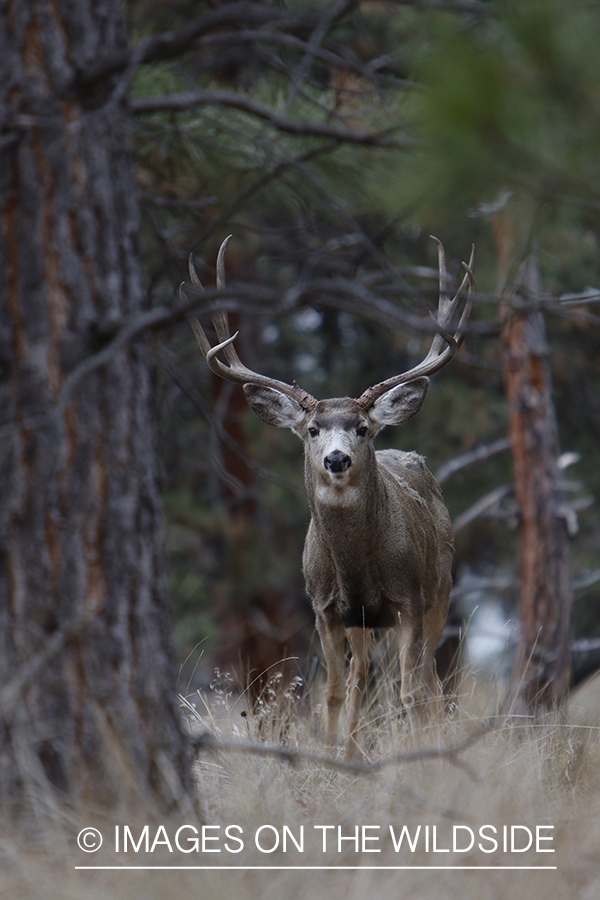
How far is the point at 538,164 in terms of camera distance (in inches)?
107

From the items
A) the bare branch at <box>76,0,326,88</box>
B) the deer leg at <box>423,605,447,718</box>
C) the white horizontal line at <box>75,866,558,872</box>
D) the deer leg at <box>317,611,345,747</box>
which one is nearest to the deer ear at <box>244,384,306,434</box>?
the deer leg at <box>317,611,345,747</box>

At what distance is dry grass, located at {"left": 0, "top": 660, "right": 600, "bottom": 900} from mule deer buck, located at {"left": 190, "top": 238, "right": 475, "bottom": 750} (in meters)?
1.01

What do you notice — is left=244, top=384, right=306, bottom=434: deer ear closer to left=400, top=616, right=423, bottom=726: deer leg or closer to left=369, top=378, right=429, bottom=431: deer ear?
left=369, top=378, right=429, bottom=431: deer ear

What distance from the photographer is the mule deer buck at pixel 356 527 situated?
5.31 m

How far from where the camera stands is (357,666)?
18.9 feet

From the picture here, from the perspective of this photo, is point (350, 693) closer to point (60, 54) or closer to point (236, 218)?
point (60, 54)

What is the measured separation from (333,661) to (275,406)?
5.10ft

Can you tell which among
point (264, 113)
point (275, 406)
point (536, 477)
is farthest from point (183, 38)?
point (536, 477)

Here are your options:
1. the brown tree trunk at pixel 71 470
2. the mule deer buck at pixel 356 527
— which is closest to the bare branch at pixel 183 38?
the brown tree trunk at pixel 71 470

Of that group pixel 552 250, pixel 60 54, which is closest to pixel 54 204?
pixel 60 54

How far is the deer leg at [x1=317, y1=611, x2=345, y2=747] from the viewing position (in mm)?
5539

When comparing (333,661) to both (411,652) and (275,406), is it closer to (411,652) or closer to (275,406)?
(411,652)

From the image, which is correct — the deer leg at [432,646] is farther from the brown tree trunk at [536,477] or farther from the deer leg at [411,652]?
the brown tree trunk at [536,477]

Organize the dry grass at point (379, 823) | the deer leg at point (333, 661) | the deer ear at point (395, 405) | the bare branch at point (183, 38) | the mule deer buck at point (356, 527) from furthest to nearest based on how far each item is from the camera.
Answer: the deer ear at point (395, 405), the deer leg at point (333, 661), the mule deer buck at point (356, 527), the bare branch at point (183, 38), the dry grass at point (379, 823)
